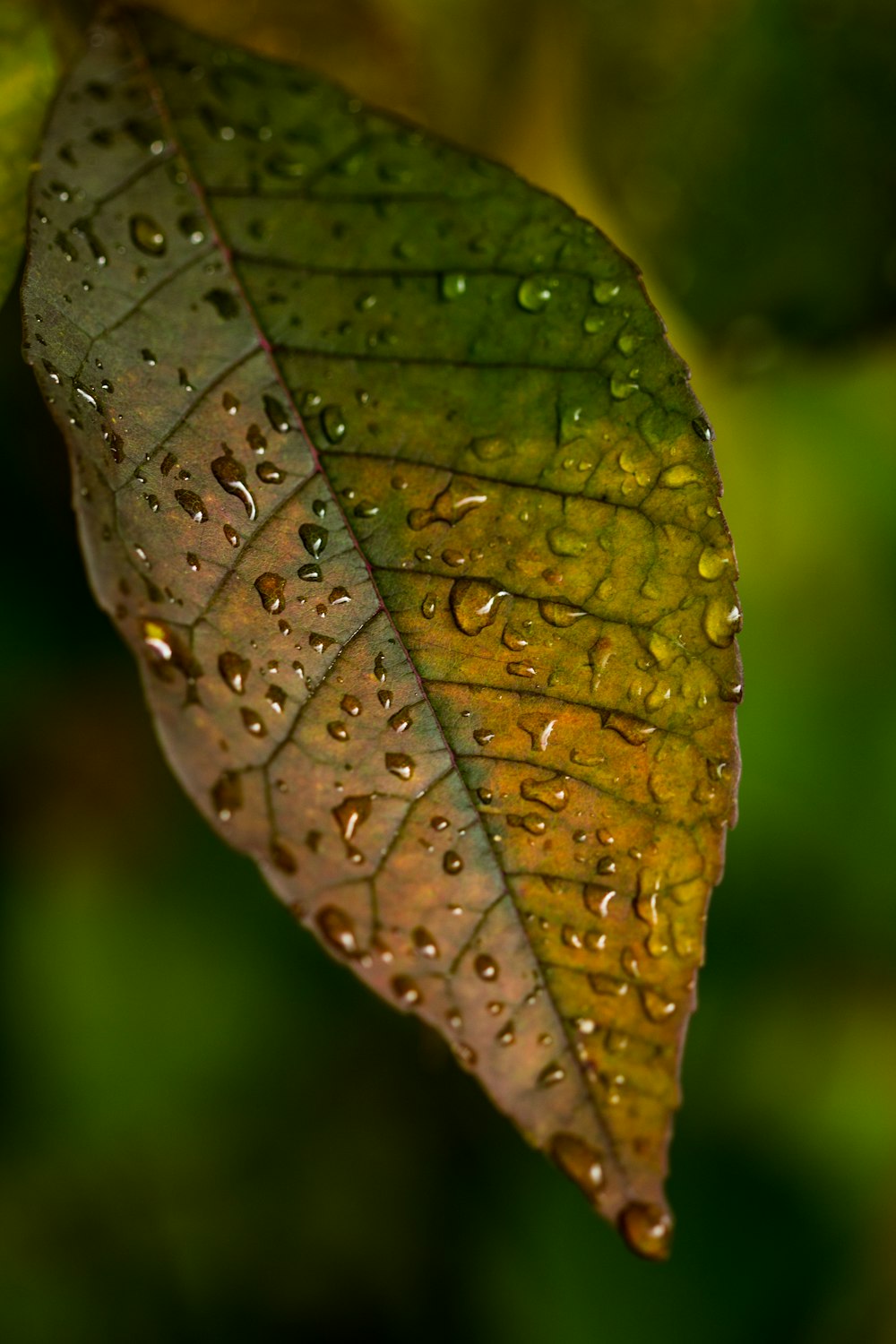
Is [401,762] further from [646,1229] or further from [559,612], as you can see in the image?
[646,1229]

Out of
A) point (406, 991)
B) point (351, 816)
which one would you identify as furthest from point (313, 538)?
point (406, 991)

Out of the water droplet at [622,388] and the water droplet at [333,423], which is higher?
the water droplet at [622,388]

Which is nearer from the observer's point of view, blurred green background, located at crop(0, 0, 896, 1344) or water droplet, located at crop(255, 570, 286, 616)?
water droplet, located at crop(255, 570, 286, 616)

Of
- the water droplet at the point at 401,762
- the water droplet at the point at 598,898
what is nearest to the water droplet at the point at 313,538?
the water droplet at the point at 401,762

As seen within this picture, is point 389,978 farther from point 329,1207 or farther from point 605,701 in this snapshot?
point 329,1207

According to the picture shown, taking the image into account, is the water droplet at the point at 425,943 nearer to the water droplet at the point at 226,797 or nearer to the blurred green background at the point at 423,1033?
the water droplet at the point at 226,797

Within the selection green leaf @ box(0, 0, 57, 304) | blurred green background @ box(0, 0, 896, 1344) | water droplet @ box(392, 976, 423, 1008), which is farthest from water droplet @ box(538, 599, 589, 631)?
blurred green background @ box(0, 0, 896, 1344)

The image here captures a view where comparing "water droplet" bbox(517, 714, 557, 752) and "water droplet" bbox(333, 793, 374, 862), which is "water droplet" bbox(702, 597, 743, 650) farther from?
"water droplet" bbox(333, 793, 374, 862)
